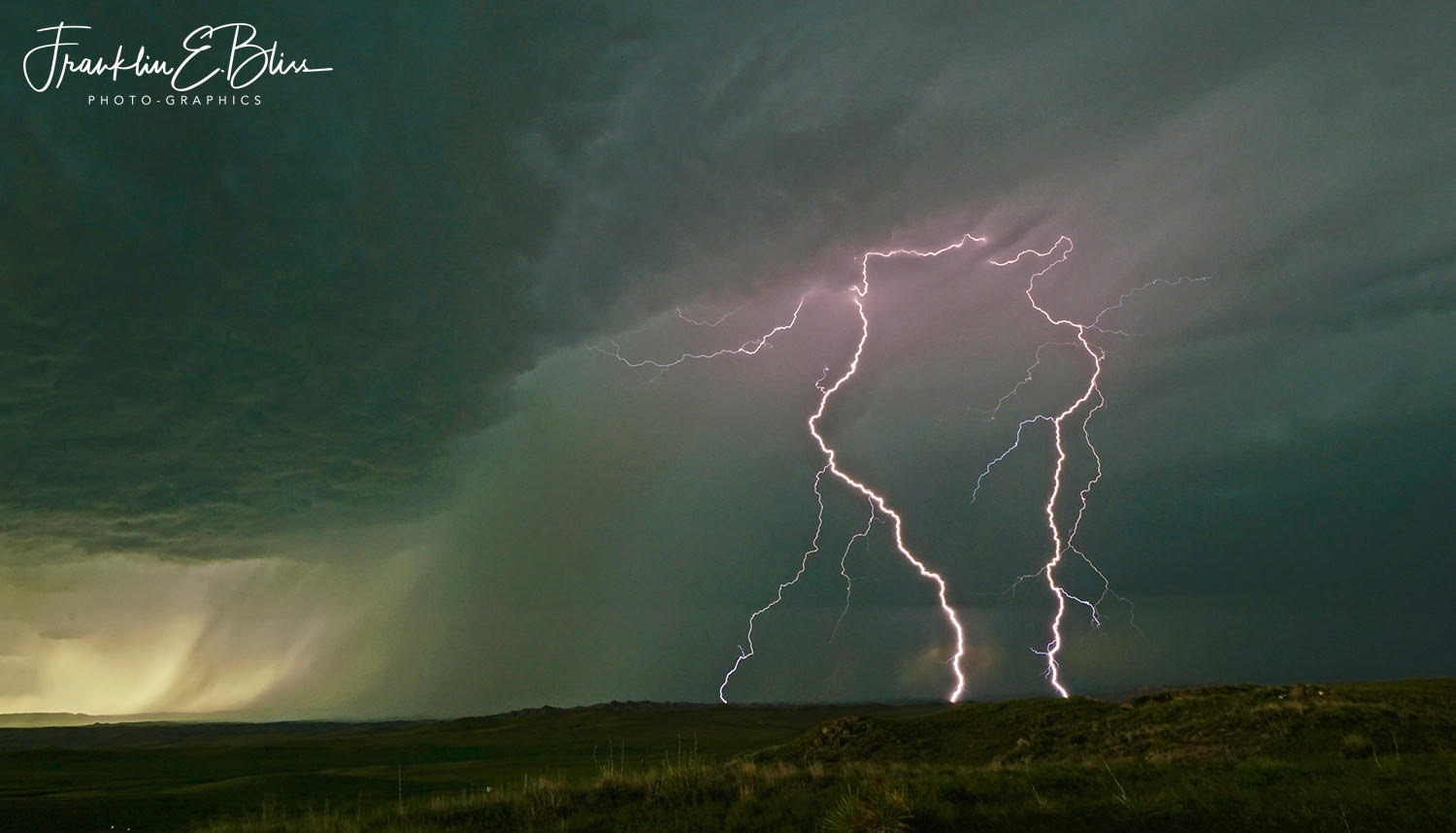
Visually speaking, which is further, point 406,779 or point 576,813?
point 406,779

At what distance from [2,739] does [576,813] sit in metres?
143

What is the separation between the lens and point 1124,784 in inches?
473

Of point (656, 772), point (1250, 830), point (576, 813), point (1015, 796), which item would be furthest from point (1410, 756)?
point (576, 813)

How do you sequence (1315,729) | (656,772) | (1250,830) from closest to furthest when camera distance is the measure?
(1250,830), (656,772), (1315,729)

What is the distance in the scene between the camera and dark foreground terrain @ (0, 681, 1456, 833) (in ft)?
33.7

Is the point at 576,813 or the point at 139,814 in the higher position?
the point at 576,813

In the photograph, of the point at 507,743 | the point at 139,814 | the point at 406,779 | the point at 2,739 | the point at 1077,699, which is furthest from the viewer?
the point at 2,739

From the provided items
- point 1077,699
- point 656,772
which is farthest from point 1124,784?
point 1077,699

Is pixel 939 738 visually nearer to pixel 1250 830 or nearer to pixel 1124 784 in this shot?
pixel 1124 784

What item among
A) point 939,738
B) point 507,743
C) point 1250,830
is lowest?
point 507,743

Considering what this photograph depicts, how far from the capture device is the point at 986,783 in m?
12.1

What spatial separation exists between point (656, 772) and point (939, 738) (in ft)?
56.9

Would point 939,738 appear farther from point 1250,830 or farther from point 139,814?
point 139,814

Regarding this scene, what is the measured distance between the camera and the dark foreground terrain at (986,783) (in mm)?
10281
